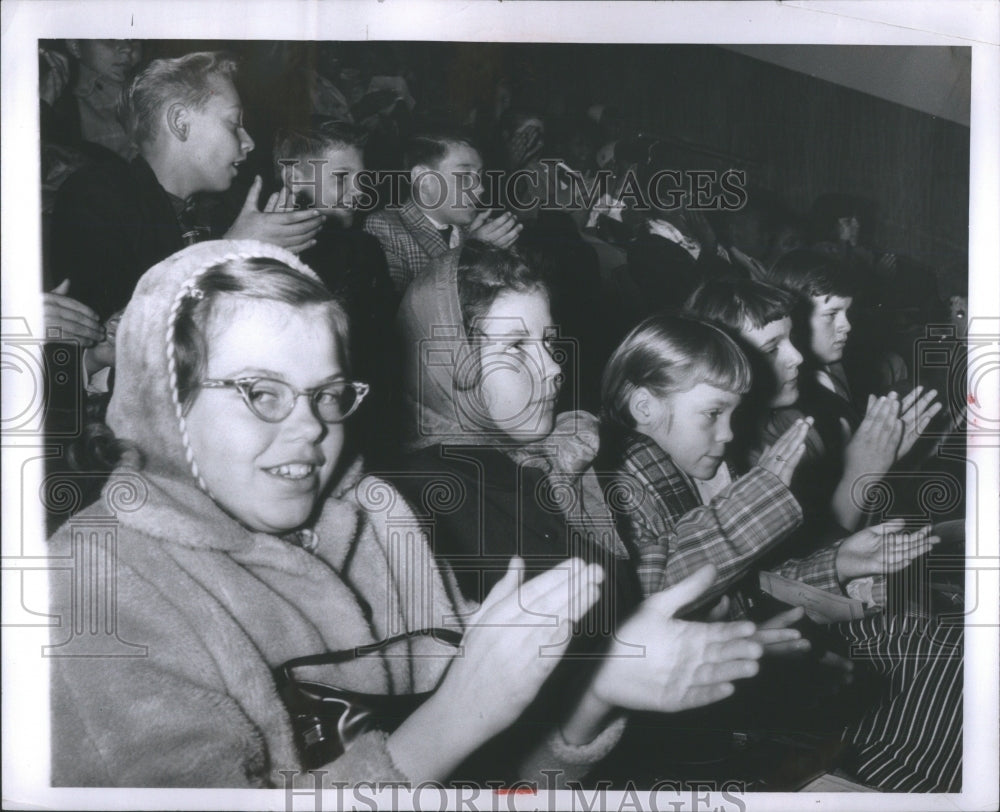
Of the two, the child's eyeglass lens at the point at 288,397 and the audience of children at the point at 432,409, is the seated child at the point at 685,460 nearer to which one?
the audience of children at the point at 432,409

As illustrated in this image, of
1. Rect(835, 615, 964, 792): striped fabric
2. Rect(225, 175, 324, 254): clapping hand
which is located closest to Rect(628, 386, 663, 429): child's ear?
Rect(835, 615, 964, 792): striped fabric

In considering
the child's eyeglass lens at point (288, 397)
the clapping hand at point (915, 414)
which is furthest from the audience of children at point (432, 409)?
the clapping hand at point (915, 414)

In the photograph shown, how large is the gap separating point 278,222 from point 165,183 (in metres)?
0.21

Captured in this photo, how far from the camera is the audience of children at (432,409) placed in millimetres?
1780

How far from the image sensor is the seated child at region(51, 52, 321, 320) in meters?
1.81

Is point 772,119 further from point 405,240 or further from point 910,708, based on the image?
point 910,708

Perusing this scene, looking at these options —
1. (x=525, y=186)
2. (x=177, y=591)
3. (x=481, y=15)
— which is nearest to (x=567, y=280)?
(x=525, y=186)

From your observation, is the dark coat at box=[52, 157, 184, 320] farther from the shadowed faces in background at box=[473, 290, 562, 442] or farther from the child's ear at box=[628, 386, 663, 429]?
the child's ear at box=[628, 386, 663, 429]

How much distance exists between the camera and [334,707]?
1792 mm

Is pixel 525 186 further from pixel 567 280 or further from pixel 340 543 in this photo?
pixel 340 543

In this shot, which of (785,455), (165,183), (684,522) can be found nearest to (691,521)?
(684,522)

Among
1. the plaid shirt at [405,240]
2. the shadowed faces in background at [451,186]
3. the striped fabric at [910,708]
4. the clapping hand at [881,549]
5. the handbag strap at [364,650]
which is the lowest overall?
the striped fabric at [910,708]

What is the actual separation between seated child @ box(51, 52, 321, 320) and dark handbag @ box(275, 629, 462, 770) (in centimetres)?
73

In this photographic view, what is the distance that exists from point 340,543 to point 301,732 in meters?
0.34
